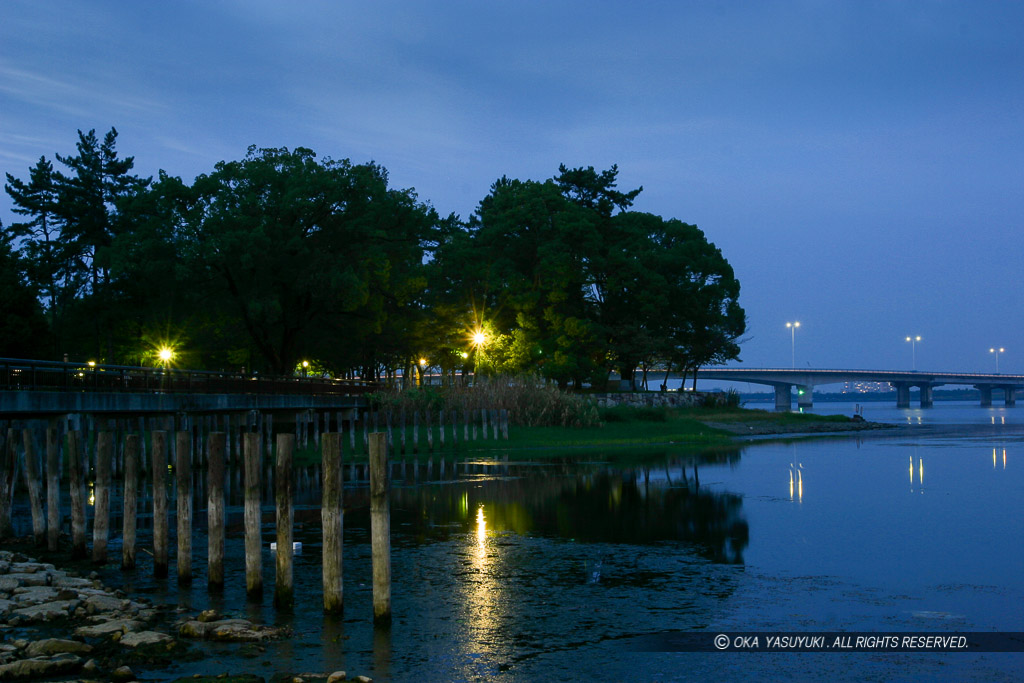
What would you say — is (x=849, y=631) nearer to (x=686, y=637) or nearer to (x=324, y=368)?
(x=686, y=637)

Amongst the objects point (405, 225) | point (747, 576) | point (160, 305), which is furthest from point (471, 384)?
point (747, 576)

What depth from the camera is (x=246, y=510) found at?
12609 mm

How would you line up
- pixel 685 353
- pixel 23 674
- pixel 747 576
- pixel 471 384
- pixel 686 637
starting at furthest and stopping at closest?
Answer: pixel 685 353, pixel 471 384, pixel 747 576, pixel 686 637, pixel 23 674

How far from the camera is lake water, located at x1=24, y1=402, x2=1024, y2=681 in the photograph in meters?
9.95

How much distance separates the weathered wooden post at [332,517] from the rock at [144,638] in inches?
75.8

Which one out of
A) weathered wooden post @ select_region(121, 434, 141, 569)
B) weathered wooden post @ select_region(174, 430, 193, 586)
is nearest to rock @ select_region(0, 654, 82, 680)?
weathered wooden post @ select_region(174, 430, 193, 586)

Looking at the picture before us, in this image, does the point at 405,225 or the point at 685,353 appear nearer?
the point at 405,225

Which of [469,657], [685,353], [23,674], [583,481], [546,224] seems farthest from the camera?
[685,353]

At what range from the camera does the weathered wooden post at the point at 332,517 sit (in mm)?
11336

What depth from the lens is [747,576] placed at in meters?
14.5

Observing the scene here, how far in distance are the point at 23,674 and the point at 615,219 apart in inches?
2730

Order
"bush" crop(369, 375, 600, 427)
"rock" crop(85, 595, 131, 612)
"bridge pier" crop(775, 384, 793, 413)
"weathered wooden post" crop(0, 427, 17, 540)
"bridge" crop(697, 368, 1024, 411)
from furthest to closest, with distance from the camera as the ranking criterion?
"bridge pier" crop(775, 384, 793, 413) < "bridge" crop(697, 368, 1024, 411) < "bush" crop(369, 375, 600, 427) < "weathered wooden post" crop(0, 427, 17, 540) < "rock" crop(85, 595, 131, 612)

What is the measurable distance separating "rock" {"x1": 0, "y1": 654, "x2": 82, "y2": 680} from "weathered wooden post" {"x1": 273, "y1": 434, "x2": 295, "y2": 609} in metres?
2.93

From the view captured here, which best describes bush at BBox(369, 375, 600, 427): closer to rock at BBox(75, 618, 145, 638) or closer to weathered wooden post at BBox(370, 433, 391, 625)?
weathered wooden post at BBox(370, 433, 391, 625)
